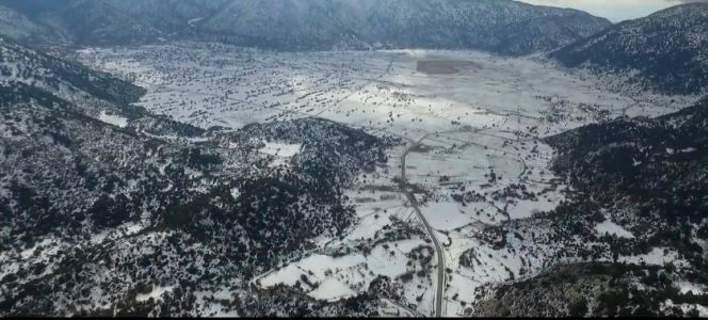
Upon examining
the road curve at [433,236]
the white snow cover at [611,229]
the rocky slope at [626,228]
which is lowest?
the road curve at [433,236]

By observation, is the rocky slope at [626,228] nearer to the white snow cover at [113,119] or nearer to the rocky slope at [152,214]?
the rocky slope at [152,214]

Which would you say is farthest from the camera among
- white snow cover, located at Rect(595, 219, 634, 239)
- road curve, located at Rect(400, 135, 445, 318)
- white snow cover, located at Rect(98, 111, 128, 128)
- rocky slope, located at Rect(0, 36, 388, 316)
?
white snow cover, located at Rect(98, 111, 128, 128)

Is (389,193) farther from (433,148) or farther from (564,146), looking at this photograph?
(564,146)

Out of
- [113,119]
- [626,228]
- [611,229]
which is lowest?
[611,229]

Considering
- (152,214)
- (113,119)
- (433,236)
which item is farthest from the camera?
(113,119)

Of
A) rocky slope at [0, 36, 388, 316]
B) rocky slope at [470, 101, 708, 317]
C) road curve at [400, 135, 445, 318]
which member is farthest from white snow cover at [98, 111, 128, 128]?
rocky slope at [470, 101, 708, 317]

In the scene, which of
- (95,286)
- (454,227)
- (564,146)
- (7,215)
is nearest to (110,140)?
(7,215)

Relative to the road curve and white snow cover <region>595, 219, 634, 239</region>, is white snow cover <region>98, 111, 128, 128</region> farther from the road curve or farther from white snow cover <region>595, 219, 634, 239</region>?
white snow cover <region>595, 219, 634, 239</region>

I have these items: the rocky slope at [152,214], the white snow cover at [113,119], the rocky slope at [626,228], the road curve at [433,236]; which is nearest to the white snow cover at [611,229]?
the rocky slope at [626,228]

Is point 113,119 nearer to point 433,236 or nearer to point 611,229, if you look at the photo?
point 433,236

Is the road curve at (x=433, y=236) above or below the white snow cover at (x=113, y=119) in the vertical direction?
below

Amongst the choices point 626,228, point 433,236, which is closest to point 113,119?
point 433,236
